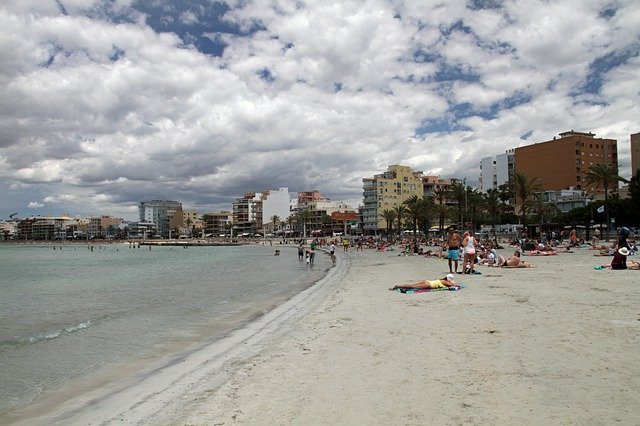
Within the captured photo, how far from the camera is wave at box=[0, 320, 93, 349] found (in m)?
10.7

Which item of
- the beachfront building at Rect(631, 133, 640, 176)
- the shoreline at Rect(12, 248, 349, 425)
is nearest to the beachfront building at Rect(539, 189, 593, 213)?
the beachfront building at Rect(631, 133, 640, 176)

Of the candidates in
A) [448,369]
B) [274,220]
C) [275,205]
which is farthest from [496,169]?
[448,369]

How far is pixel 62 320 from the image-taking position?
46.6ft

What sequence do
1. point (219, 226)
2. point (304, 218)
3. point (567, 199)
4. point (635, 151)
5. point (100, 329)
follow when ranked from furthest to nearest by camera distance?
point (219, 226) < point (304, 218) < point (635, 151) < point (567, 199) < point (100, 329)

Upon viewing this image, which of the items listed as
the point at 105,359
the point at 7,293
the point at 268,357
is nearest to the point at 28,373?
the point at 105,359

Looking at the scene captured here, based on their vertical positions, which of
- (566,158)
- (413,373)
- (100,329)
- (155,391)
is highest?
(566,158)

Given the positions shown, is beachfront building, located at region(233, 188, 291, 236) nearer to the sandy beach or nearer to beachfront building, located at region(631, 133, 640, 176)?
beachfront building, located at region(631, 133, 640, 176)

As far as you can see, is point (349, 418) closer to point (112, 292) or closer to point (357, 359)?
point (357, 359)

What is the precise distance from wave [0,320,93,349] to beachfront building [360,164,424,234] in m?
115

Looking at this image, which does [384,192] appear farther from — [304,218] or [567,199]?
[567,199]

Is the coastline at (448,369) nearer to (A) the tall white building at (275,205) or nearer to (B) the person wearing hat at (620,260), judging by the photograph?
(B) the person wearing hat at (620,260)

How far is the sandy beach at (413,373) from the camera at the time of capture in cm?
445

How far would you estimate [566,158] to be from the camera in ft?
307

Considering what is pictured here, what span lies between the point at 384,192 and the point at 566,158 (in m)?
47.0
